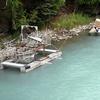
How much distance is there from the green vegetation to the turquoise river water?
4.40m

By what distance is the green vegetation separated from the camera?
22.6 meters

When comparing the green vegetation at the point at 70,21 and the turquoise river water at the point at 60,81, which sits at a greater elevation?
the green vegetation at the point at 70,21

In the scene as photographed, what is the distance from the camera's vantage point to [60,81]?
48.8 ft

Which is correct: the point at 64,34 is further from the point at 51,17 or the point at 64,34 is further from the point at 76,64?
the point at 76,64

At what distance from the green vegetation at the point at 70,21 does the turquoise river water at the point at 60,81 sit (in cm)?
440

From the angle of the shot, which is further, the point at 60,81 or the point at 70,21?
the point at 70,21

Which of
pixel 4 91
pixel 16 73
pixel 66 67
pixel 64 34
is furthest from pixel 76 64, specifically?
pixel 64 34

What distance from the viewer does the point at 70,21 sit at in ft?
76.9

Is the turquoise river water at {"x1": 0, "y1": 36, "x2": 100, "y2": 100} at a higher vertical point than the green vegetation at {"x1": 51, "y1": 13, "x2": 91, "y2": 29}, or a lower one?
lower

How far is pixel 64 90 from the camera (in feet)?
45.8

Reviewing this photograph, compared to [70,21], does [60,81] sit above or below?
below

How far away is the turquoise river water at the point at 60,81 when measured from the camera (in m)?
13.6

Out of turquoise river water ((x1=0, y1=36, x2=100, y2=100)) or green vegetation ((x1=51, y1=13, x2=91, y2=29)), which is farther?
green vegetation ((x1=51, y1=13, x2=91, y2=29))

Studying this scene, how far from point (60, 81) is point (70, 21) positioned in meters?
8.97
